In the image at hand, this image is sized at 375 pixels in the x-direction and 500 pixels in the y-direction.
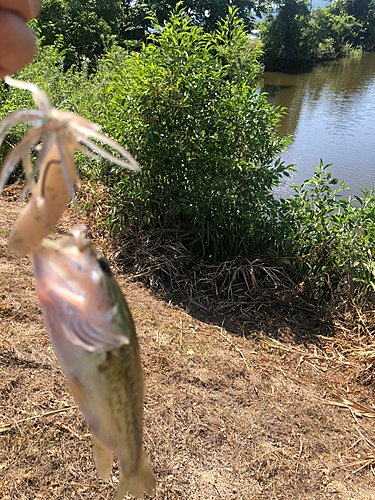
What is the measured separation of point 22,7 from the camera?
1.54 metres

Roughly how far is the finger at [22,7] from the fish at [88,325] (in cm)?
105

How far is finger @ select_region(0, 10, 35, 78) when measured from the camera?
149 centimetres

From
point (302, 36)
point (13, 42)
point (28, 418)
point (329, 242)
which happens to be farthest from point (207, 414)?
point (302, 36)

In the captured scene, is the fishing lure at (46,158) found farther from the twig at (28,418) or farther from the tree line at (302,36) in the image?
the tree line at (302,36)

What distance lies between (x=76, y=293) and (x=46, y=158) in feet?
1.06

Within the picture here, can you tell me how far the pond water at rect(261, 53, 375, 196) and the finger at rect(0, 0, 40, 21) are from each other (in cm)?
633

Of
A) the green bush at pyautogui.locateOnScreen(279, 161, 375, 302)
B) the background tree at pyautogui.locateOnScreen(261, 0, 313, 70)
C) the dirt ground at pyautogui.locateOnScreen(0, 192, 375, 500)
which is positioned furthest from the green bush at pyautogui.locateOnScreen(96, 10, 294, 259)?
the background tree at pyautogui.locateOnScreen(261, 0, 313, 70)

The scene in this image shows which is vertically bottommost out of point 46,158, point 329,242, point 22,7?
point 329,242

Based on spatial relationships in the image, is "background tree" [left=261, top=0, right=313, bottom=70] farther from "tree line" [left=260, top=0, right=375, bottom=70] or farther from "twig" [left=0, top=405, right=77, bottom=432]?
"twig" [left=0, top=405, right=77, bottom=432]

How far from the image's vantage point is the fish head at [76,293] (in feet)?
3.08

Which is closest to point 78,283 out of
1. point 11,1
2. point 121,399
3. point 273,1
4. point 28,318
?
point 121,399

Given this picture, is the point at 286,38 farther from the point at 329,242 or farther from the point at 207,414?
the point at 207,414

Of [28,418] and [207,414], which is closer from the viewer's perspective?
[28,418]

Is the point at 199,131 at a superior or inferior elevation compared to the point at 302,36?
inferior
